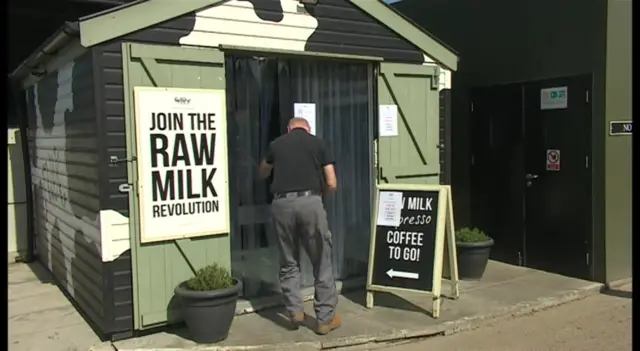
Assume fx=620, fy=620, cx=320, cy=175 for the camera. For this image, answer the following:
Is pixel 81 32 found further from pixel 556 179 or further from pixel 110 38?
pixel 556 179

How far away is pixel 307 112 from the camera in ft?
18.8

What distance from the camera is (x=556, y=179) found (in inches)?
260

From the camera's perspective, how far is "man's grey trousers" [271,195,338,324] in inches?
187

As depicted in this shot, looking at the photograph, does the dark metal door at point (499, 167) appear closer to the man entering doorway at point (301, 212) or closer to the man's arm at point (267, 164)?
the man entering doorway at point (301, 212)

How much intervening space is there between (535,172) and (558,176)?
0.97 ft

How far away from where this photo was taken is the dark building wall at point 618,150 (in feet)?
19.9

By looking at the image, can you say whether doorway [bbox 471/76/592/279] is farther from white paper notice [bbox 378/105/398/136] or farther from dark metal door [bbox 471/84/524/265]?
white paper notice [bbox 378/105/398/136]

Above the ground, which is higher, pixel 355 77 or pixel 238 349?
pixel 355 77

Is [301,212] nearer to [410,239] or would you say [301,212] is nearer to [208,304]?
[208,304]

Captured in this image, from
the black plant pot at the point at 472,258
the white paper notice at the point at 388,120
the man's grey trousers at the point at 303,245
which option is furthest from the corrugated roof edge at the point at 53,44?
the black plant pot at the point at 472,258

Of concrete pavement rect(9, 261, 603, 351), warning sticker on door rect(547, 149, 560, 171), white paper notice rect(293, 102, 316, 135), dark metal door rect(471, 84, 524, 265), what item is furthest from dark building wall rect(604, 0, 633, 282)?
white paper notice rect(293, 102, 316, 135)

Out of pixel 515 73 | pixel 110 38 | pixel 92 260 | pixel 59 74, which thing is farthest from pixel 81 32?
pixel 515 73

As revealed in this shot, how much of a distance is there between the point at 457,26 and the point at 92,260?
5.25 m

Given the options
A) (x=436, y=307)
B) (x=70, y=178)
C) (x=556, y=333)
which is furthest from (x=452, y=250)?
(x=70, y=178)
